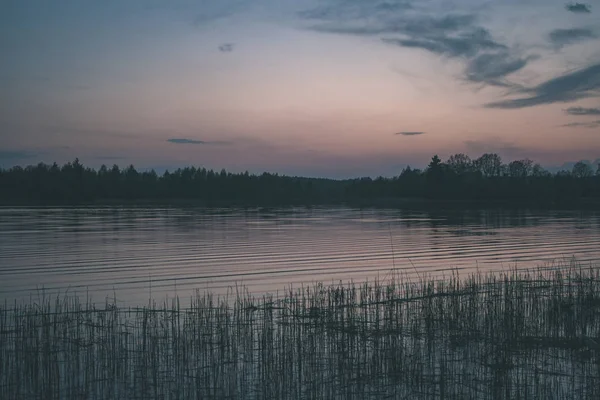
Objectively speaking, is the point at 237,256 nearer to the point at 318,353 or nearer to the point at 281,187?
the point at 318,353

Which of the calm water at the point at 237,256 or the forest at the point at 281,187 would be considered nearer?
the calm water at the point at 237,256

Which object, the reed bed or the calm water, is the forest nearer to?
the calm water

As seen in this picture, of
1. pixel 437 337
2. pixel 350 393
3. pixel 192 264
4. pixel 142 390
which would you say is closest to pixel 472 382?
pixel 350 393

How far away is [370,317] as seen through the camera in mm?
13461

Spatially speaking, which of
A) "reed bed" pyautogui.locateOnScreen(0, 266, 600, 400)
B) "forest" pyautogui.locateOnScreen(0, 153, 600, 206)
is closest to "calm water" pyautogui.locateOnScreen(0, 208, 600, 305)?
"reed bed" pyautogui.locateOnScreen(0, 266, 600, 400)

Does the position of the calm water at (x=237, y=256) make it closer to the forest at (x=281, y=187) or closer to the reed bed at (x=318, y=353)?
the reed bed at (x=318, y=353)

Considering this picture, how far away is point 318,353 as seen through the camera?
10.7 m

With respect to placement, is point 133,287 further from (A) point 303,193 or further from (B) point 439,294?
(A) point 303,193

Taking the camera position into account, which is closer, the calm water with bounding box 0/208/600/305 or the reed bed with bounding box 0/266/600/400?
the reed bed with bounding box 0/266/600/400

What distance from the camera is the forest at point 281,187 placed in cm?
12431

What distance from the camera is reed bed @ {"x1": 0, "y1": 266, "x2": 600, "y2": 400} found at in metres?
8.81

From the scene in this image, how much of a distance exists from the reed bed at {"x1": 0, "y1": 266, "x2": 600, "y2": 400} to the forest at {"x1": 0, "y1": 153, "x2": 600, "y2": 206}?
376 feet

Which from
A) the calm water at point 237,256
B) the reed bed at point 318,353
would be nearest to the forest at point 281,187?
the calm water at point 237,256

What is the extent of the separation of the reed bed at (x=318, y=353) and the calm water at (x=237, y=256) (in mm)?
5571
